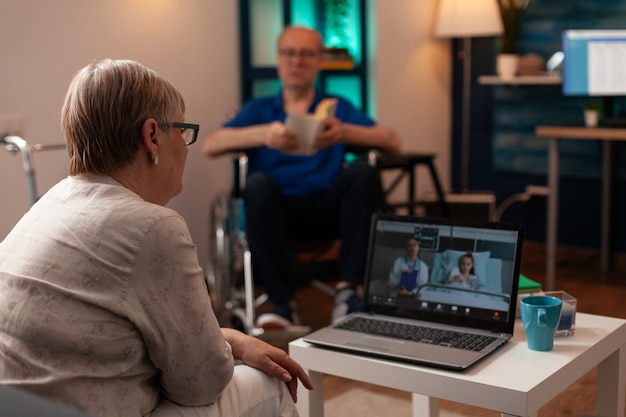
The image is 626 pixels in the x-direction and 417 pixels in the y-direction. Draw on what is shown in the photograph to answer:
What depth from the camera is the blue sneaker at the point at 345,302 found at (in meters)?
3.19

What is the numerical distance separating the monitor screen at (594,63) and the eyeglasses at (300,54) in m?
1.33

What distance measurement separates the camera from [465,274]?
1815 mm

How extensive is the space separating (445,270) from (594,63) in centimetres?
261

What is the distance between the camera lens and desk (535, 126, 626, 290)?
3902mm

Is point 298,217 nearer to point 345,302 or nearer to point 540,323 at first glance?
point 345,302

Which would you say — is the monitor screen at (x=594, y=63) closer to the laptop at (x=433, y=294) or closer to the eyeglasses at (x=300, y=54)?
the eyeglasses at (x=300, y=54)

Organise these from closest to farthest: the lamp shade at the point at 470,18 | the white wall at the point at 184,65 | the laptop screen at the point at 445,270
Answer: the laptop screen at the point at 445,270 < the white wall at the point at 184,65 < the lamp shade at the point at 470,18

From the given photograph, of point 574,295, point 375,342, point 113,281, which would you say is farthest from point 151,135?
point 574,295

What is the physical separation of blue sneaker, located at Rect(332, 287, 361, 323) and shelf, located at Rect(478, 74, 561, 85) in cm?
185

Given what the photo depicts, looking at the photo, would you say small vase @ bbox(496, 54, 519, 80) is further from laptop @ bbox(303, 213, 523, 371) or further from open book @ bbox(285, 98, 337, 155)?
laptop @ bbox(303, 213, 523, 371)

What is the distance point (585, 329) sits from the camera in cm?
182

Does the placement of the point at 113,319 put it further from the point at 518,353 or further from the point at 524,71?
the point at 524,71

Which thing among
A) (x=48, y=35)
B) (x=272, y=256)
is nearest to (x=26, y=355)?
(x=272, y=256)

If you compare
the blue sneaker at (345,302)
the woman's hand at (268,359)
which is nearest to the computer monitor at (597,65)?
the blue sneaker at (345,302)
